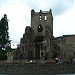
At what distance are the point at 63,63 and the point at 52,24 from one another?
35.3 meters

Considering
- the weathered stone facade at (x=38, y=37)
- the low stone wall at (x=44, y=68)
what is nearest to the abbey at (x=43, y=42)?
the weathered stone facade at (x=38, y=37)

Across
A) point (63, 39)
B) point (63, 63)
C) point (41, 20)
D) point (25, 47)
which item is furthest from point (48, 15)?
point (63, 63)

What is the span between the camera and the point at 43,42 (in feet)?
317

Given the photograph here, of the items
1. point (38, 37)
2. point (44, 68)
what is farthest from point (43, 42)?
point (44, 68)

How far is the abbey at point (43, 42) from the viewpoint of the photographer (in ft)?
315

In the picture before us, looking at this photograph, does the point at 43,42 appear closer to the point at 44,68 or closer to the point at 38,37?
the point at 38,37

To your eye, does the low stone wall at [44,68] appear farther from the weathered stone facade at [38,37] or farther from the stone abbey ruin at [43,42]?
the weathered stone facade at [38,37]

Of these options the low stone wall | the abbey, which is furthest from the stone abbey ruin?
the low stone wall

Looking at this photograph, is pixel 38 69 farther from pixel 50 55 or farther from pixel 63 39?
pixel 63 39

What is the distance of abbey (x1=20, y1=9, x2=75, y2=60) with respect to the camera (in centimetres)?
9594

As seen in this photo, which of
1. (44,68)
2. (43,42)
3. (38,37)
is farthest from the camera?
(38,37)

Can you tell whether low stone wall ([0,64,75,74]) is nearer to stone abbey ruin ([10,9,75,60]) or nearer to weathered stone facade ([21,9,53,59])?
stone abbey ruin ([10,9,75,60])

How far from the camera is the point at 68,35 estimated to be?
110625 millimetres

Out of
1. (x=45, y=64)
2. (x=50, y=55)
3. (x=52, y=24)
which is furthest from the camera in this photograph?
(x=52, y=24)
